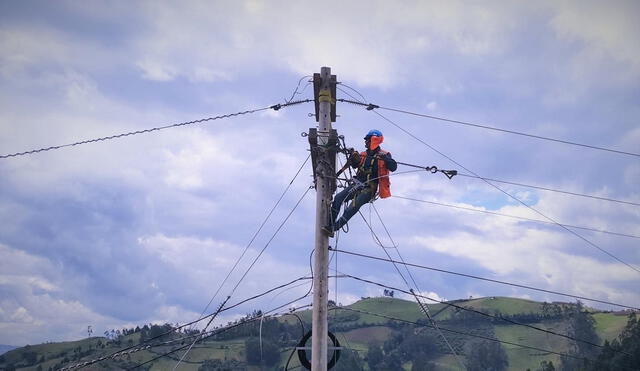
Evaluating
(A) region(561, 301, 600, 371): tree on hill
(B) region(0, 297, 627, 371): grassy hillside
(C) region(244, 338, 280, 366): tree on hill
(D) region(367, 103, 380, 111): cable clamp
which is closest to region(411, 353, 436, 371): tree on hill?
(B) region(0, 297, 627, 371): grassy hillside

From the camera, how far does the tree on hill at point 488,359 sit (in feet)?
326

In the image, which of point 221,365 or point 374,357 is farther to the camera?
point 374,357

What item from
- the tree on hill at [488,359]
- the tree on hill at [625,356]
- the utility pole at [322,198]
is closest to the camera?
the utility pole at [322,198]

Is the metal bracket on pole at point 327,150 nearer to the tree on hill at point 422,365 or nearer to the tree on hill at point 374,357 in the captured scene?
the tree on hill at point 422,365

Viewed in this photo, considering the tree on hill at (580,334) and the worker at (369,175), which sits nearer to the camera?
the worker at (369,175)

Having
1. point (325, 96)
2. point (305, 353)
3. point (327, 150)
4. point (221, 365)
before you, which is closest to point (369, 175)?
point (327, 150)

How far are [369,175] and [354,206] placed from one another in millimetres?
789

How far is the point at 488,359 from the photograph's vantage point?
328 feet

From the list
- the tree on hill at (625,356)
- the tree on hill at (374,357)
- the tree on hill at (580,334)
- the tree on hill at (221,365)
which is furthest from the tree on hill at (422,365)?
the tree on hill at (625,356)

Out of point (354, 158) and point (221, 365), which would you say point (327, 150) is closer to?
point (354, 158)

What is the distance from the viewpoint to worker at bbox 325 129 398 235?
37.5 ft

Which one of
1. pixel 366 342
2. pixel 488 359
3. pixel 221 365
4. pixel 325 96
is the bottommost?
pixel 221 365

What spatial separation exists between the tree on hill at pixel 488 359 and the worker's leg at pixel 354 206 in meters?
94.8

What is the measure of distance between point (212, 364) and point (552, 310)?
67946mm
